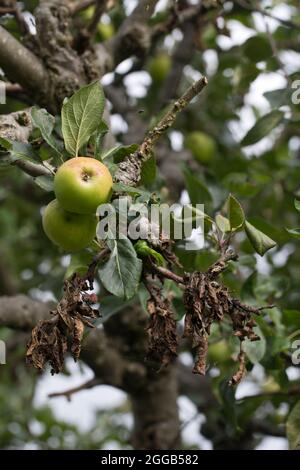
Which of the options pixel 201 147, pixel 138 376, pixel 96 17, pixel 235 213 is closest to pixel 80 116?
pixel 235 213

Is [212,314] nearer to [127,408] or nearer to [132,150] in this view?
[132,150]

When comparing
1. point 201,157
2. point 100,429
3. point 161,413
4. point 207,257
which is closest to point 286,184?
point 201,157

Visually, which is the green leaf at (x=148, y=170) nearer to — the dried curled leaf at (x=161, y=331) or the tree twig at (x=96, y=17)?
the dried curled leaf at (x=161, y=331)

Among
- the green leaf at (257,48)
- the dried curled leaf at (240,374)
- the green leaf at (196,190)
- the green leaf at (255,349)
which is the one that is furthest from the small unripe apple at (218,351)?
the dried curled leaf at (240,374)

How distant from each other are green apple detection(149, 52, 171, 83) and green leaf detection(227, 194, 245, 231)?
1491mm

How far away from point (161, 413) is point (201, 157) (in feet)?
2.68

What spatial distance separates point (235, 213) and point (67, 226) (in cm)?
26

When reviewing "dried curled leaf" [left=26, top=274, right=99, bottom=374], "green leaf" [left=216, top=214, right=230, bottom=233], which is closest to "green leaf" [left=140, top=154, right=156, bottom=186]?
"green leaf" [left=216, top=214, right=230, bottom=233]

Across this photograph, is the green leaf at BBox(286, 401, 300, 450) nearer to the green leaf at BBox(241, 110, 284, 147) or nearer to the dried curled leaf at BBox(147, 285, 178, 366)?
the dried curled leaf at BBox(147, 285, 178, 366)

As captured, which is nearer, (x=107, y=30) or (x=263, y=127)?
(x=263, y=127)

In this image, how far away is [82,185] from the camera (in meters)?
1.03

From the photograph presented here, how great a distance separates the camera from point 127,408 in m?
3.15

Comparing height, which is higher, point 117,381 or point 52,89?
point 52,89

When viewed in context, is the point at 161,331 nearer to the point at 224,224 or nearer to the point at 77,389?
the point at 224,224
